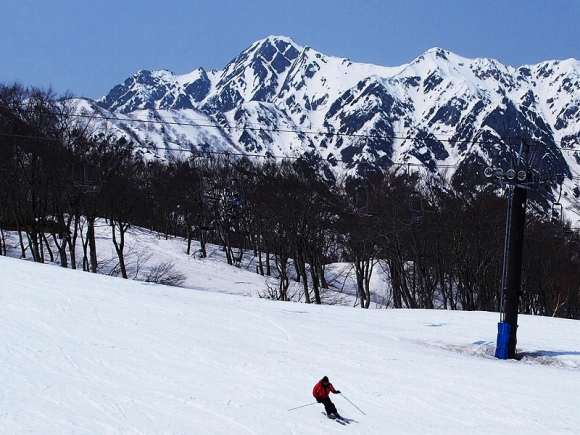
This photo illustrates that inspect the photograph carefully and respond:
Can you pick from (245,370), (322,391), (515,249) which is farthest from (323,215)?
(322,391)

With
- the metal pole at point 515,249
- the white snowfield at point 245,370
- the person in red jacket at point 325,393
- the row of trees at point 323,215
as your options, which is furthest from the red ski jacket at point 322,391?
the row of trees at point 323,215

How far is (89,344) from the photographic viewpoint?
12.4 metres

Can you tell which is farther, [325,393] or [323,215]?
[323,215]

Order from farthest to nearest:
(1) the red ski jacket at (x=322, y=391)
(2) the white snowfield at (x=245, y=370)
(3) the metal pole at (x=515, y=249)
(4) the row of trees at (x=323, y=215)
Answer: (4) the row of trees at (x=323, y=215), (3) the metal pole at (x=515, y=249), (1) the red ski jacket at (x=322, y=391), (2) the white snowfield at (x=245, y=370)

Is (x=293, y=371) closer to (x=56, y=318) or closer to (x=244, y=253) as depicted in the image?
(x=56, y=318)

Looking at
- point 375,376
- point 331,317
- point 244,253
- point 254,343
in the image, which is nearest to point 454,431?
point 375,376

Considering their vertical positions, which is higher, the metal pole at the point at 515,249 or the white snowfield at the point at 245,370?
the metal pole at the point at 515,249

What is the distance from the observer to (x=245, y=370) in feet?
38.0

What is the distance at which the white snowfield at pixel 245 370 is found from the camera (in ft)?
28.0

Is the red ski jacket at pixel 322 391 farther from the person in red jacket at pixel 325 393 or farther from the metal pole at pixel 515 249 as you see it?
the metal pole at pixel 515 249

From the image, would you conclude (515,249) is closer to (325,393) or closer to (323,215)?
(325,393)

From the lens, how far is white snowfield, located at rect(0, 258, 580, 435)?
8.55 m

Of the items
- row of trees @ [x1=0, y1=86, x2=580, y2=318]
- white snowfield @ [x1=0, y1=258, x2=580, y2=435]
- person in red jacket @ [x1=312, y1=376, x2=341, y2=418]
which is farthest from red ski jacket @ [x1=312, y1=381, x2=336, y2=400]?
row of trees @ [x1=0, y1=86, x2=580, y2=318]

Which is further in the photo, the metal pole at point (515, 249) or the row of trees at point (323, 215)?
the row of trees at point (323, 215)
